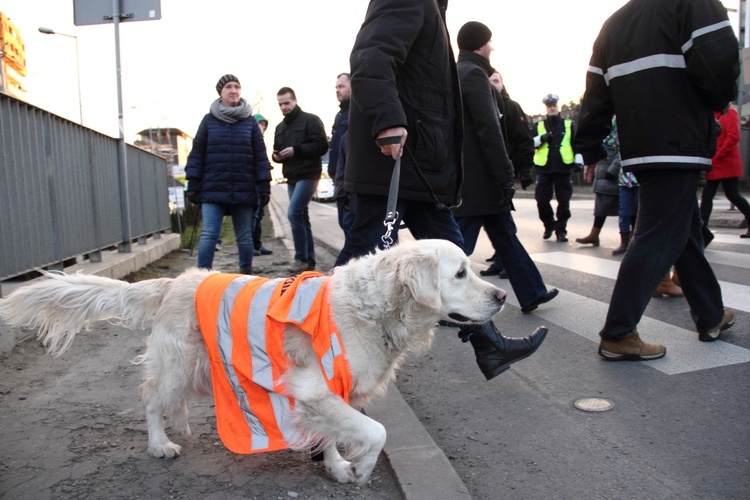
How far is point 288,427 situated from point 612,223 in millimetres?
11653

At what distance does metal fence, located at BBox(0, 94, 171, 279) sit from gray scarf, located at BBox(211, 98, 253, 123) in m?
1.52

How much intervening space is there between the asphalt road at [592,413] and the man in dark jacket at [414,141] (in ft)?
1.12

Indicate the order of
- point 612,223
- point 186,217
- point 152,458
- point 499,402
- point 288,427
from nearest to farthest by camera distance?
point 288,427 < point 152,458 < point 499,402 < point 612,223 < point 186,217

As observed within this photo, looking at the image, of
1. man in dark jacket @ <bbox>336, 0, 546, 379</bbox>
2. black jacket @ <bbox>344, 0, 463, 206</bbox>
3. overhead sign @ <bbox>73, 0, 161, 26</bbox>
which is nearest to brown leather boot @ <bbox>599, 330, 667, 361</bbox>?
man in dark jacket @ <bbox>336, 0, 546, 379</bbox>

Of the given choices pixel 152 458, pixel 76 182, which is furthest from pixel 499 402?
pixel 76 182

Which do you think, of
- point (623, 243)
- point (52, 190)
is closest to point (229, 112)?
point (52, 190)

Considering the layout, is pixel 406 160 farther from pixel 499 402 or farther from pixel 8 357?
pixel 8 357

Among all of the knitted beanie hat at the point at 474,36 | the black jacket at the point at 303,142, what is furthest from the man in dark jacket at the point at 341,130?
the knitted beanie hat at the point at 474,36

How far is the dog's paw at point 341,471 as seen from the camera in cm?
260

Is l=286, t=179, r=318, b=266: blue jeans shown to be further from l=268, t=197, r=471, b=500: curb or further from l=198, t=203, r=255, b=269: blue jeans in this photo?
l=268, t=197, r=471, b=500: curb

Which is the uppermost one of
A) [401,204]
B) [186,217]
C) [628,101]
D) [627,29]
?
[627,29]

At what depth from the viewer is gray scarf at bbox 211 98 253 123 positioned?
21.2 feet

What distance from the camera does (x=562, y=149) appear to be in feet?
31.9

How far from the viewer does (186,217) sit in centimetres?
1714
